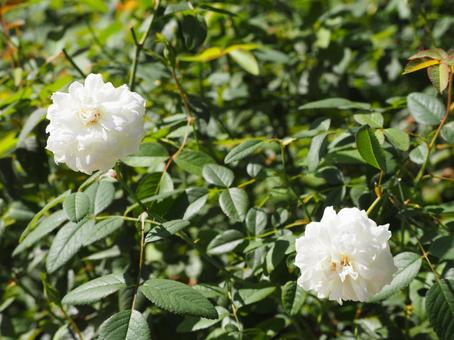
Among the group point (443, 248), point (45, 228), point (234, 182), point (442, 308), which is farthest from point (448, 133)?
point (45, 228)

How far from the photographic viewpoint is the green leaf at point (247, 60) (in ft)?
6.02

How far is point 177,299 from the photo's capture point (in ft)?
3.67

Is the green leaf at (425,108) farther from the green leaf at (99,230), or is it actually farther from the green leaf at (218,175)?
the green leaf at (99,230)

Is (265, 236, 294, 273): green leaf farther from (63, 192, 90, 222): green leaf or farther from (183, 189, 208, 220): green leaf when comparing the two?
(63, 192, 90, 222): green leaf

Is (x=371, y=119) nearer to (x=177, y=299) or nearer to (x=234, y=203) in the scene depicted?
(x=234, y=203)

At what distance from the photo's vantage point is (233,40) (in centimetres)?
197

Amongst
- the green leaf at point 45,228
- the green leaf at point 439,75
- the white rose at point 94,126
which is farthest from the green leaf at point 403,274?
the green leaf at point 45,228

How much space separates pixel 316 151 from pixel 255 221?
202mm

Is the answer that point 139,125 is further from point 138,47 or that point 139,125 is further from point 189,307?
point 138,47

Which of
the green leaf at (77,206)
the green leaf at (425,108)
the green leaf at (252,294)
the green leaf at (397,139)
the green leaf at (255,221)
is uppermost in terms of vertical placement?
the green leaf at (77,206)

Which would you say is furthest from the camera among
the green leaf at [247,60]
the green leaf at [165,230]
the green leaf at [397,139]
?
the green leaf at [247,60]

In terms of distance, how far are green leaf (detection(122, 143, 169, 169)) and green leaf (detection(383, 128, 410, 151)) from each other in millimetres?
483

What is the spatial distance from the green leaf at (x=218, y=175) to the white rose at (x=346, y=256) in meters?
0.34

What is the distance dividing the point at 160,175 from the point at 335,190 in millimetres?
390
